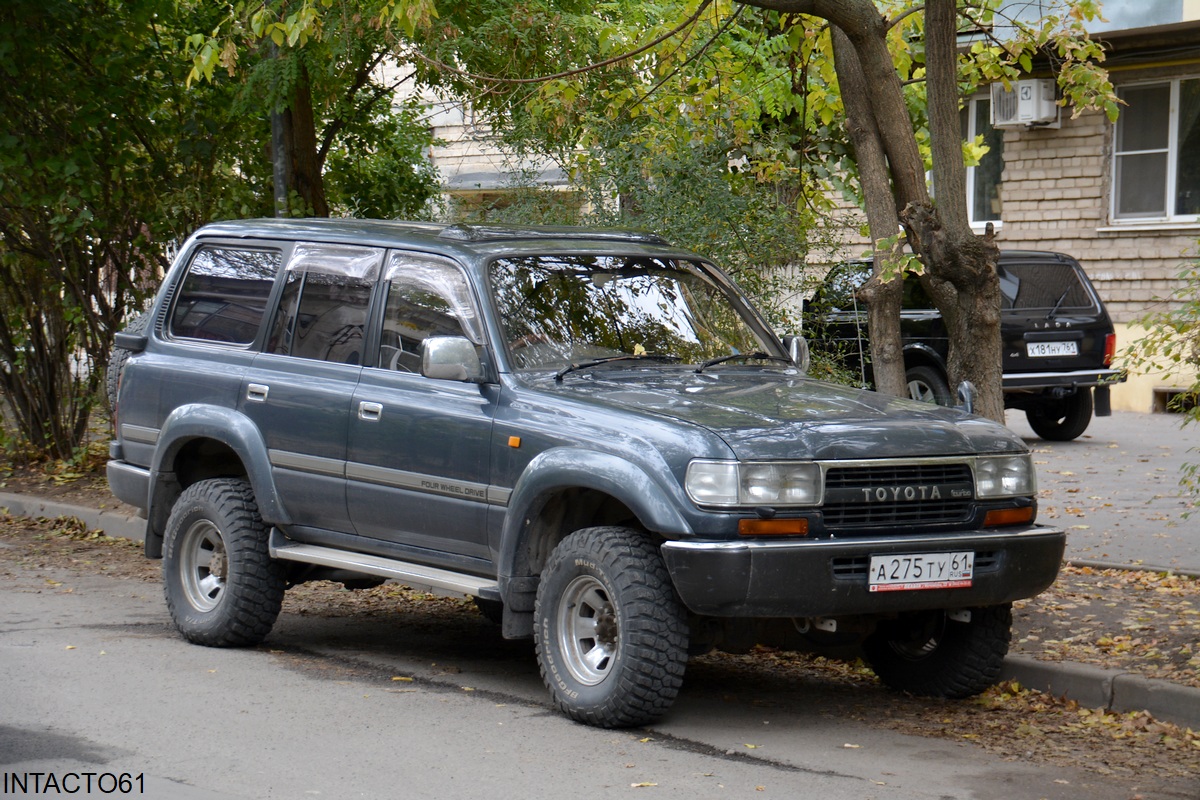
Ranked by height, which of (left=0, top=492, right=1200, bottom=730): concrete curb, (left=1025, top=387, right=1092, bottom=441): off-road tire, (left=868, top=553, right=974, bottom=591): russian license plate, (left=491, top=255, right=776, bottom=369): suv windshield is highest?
(left=491, top=255, right=776, bottom=369): suv windshield

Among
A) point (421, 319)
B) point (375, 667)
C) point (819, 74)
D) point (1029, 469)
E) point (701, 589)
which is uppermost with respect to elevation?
point (819, 74)

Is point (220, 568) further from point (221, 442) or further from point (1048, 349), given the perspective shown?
point (1048, 349)

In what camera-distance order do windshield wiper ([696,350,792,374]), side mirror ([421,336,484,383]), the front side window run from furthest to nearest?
the front side window
windshield wiper ([696,350,792,374])
side mirror ([421,336,484,383])

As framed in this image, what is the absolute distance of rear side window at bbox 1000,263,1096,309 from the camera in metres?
16.0

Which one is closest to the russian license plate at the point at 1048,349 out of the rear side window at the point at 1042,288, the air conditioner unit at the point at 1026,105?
the rear side window at the point at 1042,288

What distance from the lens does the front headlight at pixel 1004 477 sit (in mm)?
5957

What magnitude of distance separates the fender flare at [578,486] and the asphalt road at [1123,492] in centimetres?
264

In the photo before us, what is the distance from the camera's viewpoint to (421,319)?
6832 millimetres

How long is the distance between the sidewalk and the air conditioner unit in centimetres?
507

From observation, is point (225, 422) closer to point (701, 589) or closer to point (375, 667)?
point (375, 667)

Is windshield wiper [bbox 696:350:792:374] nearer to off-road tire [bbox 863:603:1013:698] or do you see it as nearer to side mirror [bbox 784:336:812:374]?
side mirror [bbox 784:336:812:374]

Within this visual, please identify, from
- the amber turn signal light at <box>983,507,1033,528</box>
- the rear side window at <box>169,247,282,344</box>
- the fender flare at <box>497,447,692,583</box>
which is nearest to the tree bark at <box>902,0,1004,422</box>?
the amber turn signal light at <box>983,507,1033,528</box>

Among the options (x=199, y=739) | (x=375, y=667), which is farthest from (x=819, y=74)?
(x=199, y=739)

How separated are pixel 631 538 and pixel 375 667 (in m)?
1.84
